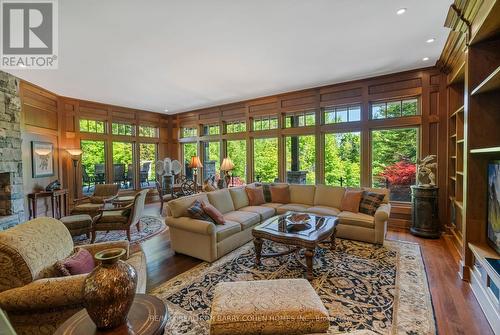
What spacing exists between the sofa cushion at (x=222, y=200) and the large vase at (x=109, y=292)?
2958 millimetres

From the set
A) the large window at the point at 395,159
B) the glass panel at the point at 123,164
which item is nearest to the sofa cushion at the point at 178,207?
the large window at the point at 395,159

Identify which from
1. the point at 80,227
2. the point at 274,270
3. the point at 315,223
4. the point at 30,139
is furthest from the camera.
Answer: the point at 30,139

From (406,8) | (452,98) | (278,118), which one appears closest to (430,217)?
(452,98)

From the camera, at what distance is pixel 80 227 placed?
411 centimetres

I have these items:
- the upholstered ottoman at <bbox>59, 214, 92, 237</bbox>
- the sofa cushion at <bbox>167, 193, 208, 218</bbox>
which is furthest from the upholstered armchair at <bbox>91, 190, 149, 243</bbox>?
the sofa cushion at <bbox>167, 193, 208, 218</bbox>

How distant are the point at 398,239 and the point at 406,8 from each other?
11.5 ft

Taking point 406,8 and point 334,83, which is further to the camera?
point 334,83

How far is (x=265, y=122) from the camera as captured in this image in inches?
264

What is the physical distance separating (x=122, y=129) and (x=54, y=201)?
289cm

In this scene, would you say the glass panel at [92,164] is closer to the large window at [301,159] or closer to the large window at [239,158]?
the large window at [239,158]

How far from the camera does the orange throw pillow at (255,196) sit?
5.06m

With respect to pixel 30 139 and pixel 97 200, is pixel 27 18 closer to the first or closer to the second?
pixel 30 139

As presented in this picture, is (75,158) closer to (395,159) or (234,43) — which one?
(234,43)

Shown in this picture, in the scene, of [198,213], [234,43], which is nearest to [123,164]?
[198,213]
